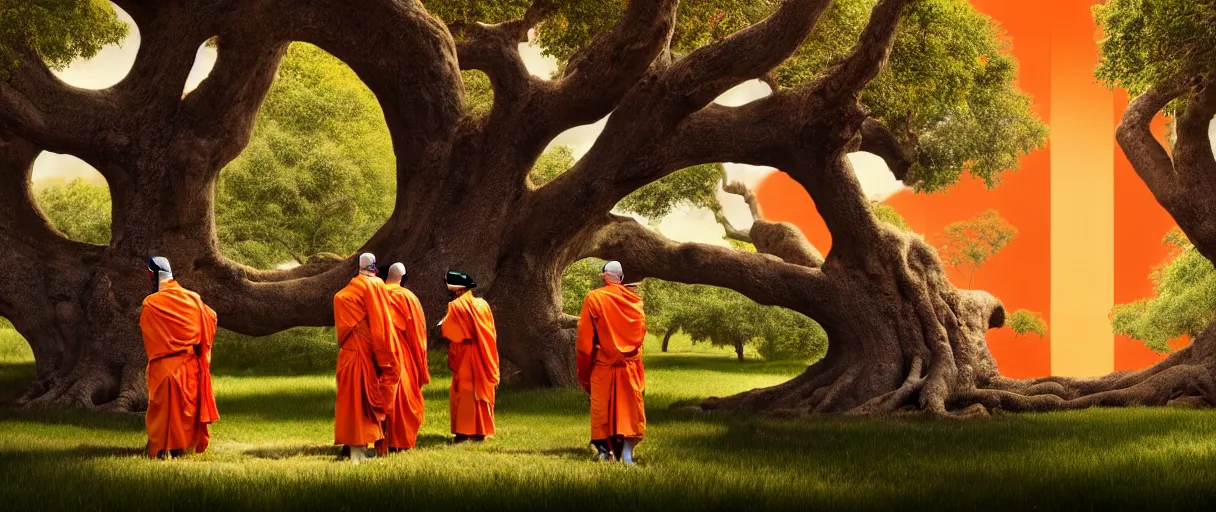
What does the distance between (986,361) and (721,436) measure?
19.8 feet

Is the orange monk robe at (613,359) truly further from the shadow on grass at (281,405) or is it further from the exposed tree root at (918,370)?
the shadow on grass at (281,405)

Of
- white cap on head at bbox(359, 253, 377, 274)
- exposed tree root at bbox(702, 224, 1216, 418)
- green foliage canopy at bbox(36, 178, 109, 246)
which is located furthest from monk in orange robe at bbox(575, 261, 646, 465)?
green foliage canopy at bbox(36, 178, 109, 246)

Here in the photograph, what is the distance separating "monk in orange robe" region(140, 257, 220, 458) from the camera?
10883mm

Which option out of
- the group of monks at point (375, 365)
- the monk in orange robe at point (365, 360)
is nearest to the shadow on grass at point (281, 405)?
the group of monks at point (375, 365)

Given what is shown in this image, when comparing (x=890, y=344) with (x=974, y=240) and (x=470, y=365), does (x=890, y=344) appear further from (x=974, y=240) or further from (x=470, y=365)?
(x=974, y=240)

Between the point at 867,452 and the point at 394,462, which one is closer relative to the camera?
the point at 394,462

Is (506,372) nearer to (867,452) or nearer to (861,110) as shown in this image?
(861,110)

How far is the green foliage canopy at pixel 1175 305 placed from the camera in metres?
25.3

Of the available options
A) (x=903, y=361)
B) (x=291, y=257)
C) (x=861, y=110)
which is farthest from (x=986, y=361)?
(x=291, y=257)

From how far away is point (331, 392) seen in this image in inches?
796

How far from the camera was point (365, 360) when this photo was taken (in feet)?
35.3

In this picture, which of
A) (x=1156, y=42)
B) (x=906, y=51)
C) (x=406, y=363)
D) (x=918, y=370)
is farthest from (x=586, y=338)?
(x=906, y=51)

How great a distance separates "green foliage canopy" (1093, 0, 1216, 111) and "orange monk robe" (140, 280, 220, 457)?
12.5m

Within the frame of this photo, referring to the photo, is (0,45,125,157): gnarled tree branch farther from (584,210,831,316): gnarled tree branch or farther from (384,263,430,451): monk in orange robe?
(584,210,831,316): gnarled tree branch
